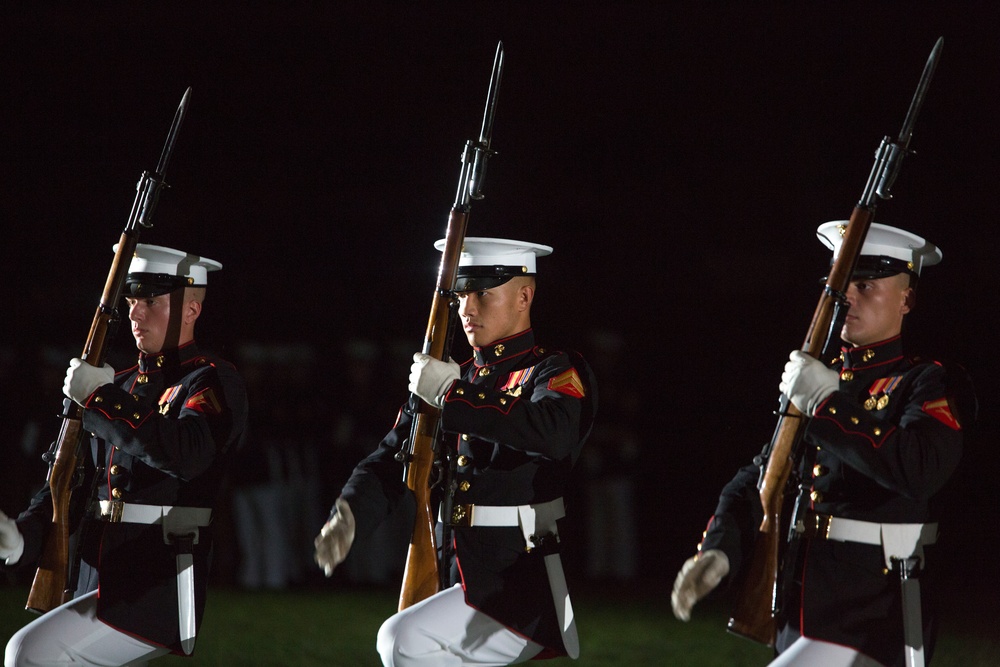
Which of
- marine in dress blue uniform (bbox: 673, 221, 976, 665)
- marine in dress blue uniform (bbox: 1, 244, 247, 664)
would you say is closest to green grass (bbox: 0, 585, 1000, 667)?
marine in dress blue uniform (bbox: 1, 244, 247, 664)

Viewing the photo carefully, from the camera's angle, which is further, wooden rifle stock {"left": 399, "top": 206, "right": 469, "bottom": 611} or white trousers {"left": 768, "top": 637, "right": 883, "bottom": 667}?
wooden rifle stock {"left": 399, "top": 206, "right": 469, "bottom": 611}

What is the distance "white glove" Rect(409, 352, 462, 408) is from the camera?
4.57 meters

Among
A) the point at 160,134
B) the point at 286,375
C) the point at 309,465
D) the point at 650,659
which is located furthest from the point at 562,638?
the point at 160,134

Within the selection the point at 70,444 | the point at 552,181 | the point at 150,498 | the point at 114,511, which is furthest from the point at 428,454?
the point at 552,181

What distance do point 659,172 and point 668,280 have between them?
4.11 ft

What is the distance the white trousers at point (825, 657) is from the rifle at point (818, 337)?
9cm

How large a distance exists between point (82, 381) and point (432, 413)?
1.39 meters

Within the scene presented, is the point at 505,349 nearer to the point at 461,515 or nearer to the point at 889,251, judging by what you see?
the point at 461,515

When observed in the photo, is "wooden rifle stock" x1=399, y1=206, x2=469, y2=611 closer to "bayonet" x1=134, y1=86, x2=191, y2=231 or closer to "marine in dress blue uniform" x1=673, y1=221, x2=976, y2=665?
"marine in dress blue uniform" x1=673, y1=221, x2=976, y2=665

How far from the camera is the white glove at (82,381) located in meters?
5.00

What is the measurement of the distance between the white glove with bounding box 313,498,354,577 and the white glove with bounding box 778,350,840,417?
161cm

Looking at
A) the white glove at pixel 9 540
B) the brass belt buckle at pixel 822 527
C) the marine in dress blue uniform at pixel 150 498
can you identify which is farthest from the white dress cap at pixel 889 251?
the white glove at pixel 9 540

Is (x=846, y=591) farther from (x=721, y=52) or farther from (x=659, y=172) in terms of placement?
(x=659, y=172)

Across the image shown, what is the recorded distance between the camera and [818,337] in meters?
4.11
